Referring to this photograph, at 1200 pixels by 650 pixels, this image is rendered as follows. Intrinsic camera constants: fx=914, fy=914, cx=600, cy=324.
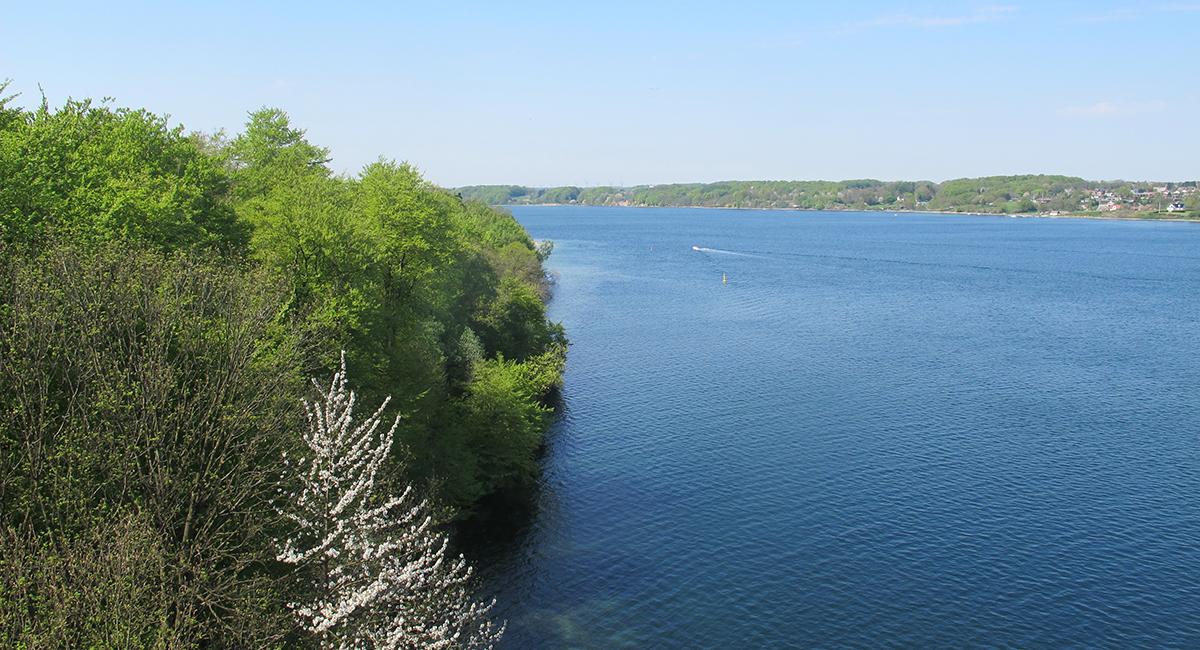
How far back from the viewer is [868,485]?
4062cm

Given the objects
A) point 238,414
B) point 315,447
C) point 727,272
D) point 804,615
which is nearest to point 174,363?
point 238,414

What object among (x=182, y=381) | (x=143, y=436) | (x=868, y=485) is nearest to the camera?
(x=143, y=436)

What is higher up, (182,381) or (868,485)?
(182,381)

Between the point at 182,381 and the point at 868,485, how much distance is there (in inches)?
1207

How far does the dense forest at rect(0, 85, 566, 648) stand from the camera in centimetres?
1514

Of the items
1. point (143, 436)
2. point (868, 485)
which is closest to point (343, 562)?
point (143, 436)

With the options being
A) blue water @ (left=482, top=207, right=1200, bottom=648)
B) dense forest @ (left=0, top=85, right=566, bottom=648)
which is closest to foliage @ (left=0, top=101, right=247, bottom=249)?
dense forest @ (left=0, top=85, right=566, bottom=648)

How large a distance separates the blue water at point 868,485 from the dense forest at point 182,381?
7153 mm

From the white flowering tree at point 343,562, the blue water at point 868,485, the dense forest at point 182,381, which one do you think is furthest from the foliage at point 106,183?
the blue water at point 868,485

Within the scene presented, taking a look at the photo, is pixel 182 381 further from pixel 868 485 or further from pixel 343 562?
pixel 868 485

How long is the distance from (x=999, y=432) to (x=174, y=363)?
41639 mm

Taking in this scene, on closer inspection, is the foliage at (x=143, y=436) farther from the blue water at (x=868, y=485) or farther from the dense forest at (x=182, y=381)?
the blue water at (x=868, y=485)

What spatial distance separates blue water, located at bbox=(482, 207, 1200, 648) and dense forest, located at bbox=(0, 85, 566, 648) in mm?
7153

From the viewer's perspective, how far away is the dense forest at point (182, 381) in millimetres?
15141
